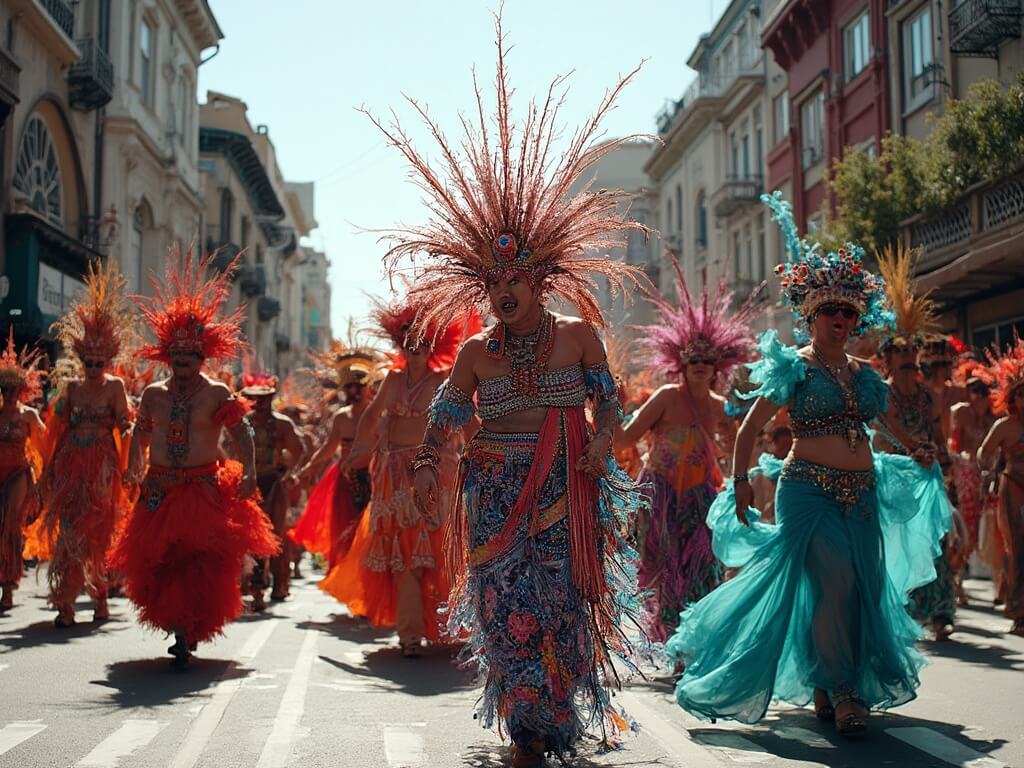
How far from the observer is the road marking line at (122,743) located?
19.6ft

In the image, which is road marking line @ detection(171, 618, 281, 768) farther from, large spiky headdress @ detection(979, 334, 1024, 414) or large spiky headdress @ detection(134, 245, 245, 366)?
large spiky headdress @ detection(979, 334, 1024, 414)

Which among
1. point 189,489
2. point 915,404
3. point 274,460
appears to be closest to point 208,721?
point 189,489

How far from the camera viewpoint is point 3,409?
1331cm

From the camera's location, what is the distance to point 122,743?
6387 mm

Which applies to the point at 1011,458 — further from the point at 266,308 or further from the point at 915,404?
the point at 266,308

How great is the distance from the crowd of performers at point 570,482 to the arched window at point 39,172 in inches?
576

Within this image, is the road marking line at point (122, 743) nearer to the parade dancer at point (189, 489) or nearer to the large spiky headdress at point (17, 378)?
the parade dancer at point (189, 489)

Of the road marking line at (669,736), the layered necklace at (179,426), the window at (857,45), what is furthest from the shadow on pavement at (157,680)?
the window at (857,45)

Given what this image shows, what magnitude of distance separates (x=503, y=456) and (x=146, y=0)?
32.0m

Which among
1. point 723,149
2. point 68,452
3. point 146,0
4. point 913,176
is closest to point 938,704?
point 68,452

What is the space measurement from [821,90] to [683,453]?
24932 mm

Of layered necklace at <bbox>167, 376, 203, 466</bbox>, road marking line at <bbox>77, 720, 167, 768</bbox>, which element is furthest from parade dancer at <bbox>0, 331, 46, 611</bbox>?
road marking line at <bbox>77, 720, 167, 768</bbox>

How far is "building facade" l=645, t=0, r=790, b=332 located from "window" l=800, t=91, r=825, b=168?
3.58 meters

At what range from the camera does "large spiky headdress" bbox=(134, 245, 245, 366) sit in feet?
32.0
